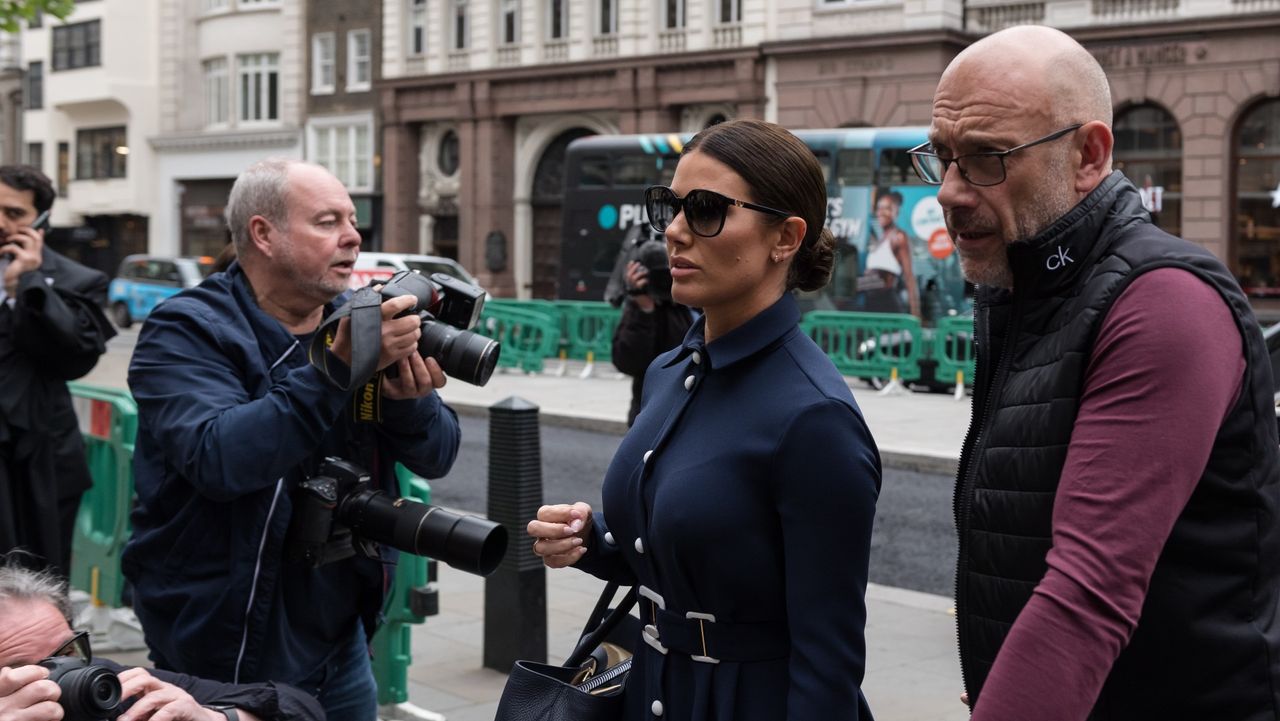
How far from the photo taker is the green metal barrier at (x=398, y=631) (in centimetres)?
552

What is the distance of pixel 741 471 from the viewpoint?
2.41 meters

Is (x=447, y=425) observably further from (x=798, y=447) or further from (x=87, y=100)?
(x=87, y=100)

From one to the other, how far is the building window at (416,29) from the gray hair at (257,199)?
3813cm

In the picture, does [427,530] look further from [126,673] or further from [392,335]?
[126,673]

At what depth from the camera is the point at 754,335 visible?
254cm

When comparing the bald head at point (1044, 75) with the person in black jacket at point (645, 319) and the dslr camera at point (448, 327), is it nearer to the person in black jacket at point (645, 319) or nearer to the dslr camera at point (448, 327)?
the dslr camera at point (448, 327)


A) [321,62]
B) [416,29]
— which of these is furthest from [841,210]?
[321,62]

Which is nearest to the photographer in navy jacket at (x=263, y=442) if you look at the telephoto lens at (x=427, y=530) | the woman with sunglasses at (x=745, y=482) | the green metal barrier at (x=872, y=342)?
the telephoto lens at (x=427, y=530)

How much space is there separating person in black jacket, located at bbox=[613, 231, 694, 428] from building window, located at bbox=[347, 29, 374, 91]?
3637cm

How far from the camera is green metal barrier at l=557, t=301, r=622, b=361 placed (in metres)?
22.1

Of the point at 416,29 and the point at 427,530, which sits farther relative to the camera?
the point at 416,29

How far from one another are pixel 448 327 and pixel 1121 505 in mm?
1707

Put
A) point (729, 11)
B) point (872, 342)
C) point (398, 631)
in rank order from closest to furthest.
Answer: point (398, 631), point (872, 342), point (729, 11)

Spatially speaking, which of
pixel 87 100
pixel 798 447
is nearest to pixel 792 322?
pixel 798 447
